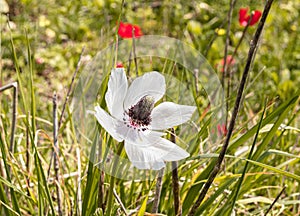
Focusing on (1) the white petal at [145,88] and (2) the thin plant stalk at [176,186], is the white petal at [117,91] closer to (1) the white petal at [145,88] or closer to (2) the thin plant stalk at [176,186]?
(1) the white petal at [145,88]

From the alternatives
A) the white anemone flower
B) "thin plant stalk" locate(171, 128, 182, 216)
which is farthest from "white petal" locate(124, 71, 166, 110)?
"thin plant stalk" locate(171, 128, 182, 216)

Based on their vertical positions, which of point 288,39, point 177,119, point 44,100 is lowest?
point 44,100

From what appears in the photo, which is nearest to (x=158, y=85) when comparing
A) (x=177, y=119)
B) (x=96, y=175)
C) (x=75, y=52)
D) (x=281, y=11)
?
(x=177, y=119)

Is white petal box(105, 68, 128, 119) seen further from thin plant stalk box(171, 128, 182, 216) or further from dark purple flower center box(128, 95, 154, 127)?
thin plant stalk box(171, 128, 182, 216)

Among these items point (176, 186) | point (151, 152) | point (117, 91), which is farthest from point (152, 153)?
point (176, 186)

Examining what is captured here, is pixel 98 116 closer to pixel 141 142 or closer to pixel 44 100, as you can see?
pixel 141 142

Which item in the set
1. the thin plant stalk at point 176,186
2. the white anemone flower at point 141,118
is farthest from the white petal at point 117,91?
the thin plant stalk at point 176,186
